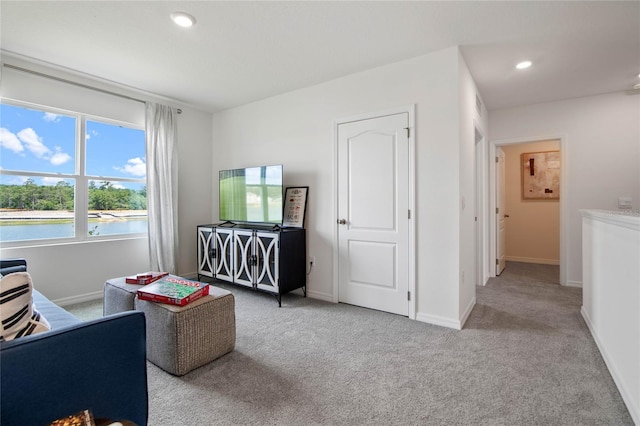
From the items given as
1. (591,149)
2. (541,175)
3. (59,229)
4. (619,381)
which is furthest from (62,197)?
(541,175)

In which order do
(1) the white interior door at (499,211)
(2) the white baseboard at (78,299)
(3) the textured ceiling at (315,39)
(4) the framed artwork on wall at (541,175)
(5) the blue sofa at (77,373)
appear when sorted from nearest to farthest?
1. (5) the blue sofa at (77,373)
2. (3) the textured ceiling at (315,39)
3. (2) the white baseboard at (78,299)
4. (1) the white interior door at (499,211)
5. (4) the framed artwork on wall at (541,175)

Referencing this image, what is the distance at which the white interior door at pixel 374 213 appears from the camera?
9.46 feet

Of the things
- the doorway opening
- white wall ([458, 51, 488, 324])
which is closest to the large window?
white wall ([458, 51, 488, 324])

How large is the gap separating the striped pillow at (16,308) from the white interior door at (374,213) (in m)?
2.52

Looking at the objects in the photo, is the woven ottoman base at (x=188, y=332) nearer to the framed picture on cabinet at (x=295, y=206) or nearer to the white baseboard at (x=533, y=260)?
the framed picture on cabinet at (x=295, y=206)

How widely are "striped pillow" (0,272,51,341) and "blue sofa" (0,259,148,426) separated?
0.23 ft

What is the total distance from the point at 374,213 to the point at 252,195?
1.59m

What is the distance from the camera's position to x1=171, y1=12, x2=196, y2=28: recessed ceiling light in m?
2.18

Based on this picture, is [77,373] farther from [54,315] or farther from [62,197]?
[62,197]

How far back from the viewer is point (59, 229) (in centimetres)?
318

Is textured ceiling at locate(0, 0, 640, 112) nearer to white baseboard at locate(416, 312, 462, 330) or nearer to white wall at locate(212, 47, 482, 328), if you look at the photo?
white wall at locate(212, 47, 482, 328)

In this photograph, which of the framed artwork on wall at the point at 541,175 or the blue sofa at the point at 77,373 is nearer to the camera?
the blue sofa at the point at 77,373

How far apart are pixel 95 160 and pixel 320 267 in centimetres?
289

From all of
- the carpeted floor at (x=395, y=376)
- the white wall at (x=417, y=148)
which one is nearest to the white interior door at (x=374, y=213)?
the white wall at (x=417, y=148)
